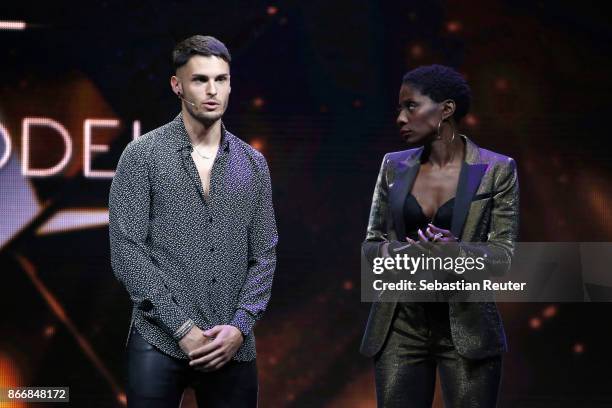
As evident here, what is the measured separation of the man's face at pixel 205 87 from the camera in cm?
296

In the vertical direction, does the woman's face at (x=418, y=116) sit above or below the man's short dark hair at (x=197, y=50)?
below

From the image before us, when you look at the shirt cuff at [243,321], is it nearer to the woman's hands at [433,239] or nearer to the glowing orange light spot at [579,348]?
the woman's hands at [433,239]

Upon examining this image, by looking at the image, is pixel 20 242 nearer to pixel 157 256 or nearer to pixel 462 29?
pixel 157 256

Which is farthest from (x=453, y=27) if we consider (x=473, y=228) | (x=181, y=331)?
(x=181, y=331)

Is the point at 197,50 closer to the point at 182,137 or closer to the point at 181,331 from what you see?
the point at 182,137

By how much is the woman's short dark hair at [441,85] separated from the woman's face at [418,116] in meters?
0.02

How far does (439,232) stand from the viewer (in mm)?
2871

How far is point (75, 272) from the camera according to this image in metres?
4.84

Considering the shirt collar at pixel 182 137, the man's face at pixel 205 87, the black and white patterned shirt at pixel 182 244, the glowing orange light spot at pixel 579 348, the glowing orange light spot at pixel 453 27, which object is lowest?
the glowing orange light spot at pixel 579 348

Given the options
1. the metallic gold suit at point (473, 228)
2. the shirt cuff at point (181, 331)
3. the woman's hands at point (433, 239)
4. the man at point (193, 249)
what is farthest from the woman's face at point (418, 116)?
the shirt cuff at point (181, 331)

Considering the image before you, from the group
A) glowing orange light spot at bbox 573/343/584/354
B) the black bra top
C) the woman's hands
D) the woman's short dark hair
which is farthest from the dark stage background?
the woman's hands

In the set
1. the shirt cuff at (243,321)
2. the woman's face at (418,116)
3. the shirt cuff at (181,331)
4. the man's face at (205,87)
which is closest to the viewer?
the shirt cuff at (181,331)

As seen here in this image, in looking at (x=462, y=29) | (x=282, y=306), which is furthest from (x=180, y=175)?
(x=462, y=29)

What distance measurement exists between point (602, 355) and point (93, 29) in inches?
126
